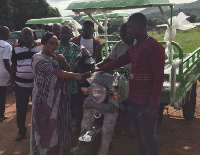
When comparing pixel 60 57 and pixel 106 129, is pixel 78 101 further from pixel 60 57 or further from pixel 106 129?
pixel 106 129

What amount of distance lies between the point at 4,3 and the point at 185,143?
101 ft

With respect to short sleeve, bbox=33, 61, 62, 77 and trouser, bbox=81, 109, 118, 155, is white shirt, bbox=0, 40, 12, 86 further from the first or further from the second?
trouser, bbox=81, 109, 118, 155

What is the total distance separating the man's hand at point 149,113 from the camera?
255 centimetres

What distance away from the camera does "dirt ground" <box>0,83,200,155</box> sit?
394 cm

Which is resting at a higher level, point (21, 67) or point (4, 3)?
point (4, 3)

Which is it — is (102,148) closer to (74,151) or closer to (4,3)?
→ (74,151)

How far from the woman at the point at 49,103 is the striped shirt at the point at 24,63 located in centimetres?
85

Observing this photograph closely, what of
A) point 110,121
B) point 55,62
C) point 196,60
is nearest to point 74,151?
point 110,121

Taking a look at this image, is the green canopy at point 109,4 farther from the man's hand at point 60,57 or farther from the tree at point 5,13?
the tree at point 5,13

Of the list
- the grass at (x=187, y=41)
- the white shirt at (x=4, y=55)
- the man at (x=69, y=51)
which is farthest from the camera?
the grass at (x=187, y=41)

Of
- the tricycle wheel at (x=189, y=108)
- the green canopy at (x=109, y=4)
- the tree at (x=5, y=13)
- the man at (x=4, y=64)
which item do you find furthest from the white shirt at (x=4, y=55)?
the tree at (x=5, y=13)

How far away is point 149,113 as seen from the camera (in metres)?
2.56

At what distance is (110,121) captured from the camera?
2904 mm

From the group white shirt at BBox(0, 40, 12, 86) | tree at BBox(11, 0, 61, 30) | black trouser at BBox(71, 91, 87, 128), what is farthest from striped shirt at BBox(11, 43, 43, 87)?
tree at BBox(11, 0, 61, 30)
